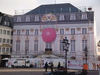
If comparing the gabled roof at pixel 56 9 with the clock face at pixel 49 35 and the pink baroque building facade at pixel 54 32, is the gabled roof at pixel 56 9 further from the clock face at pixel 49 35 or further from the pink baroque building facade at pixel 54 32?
the clock face at pixel 49 35

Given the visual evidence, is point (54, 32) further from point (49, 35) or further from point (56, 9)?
point (56, 9)

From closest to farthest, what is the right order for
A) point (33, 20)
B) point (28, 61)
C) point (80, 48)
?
point (28, 61), point (80, 48), point (33, 20)

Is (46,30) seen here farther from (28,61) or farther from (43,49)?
(28,61)

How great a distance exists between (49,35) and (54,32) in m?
1.44

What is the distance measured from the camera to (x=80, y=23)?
151ft

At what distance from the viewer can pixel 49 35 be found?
45938 mm

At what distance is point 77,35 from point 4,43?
15.9 m

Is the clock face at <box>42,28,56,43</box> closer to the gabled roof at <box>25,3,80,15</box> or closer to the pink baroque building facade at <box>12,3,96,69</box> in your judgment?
the pink baroque building facade at <box>12,3,96,69</box>

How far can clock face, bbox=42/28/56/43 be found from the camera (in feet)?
151

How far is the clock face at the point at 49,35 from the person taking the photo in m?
46.1

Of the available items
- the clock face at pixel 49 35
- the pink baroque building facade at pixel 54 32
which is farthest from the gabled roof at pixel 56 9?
the clock face at pixel 49 35

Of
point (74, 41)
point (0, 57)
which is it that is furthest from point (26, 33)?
point (74, 41)

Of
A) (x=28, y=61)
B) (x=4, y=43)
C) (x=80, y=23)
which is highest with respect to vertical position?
(x=80, y=23)

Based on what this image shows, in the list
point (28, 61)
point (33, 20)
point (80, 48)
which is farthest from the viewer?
point (33, 20)
